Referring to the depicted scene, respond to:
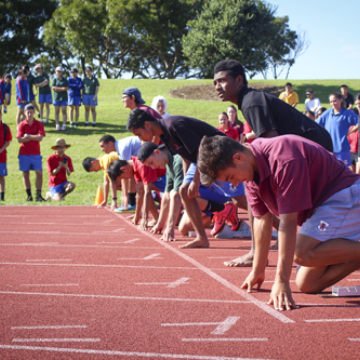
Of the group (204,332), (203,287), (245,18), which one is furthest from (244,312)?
(245,18)

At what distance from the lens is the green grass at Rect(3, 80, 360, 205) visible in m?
12.4

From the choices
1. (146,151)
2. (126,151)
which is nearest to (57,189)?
(126,151)

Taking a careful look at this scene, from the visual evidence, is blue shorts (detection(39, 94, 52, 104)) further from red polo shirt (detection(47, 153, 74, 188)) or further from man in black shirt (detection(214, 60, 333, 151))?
man in black shirt (detection(214, 60, 333, 151))

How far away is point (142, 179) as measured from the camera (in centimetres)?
757

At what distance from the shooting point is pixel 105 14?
132 ft

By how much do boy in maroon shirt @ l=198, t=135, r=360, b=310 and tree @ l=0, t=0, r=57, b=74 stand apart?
40.9 m

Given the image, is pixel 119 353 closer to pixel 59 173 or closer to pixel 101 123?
pixel 59 173

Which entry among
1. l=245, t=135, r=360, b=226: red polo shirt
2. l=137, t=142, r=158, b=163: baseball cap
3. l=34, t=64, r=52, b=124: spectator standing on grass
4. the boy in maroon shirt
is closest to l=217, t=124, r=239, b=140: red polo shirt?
l=137, t=142, r=158, b=163: baseball cap

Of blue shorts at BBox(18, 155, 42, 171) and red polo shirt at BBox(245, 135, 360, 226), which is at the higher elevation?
red polo shirt at BBox(245, 135, 360, 226)

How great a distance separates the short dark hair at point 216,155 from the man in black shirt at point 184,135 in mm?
2106

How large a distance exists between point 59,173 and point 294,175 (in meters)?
9.01

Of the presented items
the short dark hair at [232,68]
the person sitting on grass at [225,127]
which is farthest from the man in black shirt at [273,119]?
the person sitting on grass at [225,127]

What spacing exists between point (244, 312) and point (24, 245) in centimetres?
373

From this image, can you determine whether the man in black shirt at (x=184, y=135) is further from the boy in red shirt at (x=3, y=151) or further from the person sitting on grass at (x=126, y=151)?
the boy in red shirt at (x=3, y=151)
